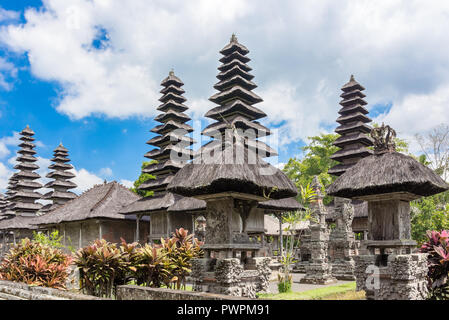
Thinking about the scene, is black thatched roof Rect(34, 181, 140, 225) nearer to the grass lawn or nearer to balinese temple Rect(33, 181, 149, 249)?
balinese temple Rect(33, 181, 149, 249)

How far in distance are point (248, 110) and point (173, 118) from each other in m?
6.29

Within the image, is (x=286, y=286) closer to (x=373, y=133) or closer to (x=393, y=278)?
(x=393, y=278)

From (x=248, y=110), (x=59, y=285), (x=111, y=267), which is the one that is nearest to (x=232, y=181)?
(x=111, y=267)

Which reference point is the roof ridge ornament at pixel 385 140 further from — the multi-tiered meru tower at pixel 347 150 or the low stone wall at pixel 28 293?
the multi-tiered meru tower at pixel 347 150

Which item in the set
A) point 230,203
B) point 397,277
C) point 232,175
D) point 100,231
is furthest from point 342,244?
point 100,231

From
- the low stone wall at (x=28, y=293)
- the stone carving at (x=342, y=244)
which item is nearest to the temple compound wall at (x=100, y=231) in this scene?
the stone carving at (x=342, y=244)

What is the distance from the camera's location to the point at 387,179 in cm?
968

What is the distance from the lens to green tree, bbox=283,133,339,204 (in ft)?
121

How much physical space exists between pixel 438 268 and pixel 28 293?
9992 millimetres

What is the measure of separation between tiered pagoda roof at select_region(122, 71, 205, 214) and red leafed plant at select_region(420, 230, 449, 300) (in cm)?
1545

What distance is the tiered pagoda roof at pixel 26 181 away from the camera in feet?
132

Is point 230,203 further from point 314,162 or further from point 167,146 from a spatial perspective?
point 314,162

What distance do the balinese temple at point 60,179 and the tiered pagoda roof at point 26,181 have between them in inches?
58.5
